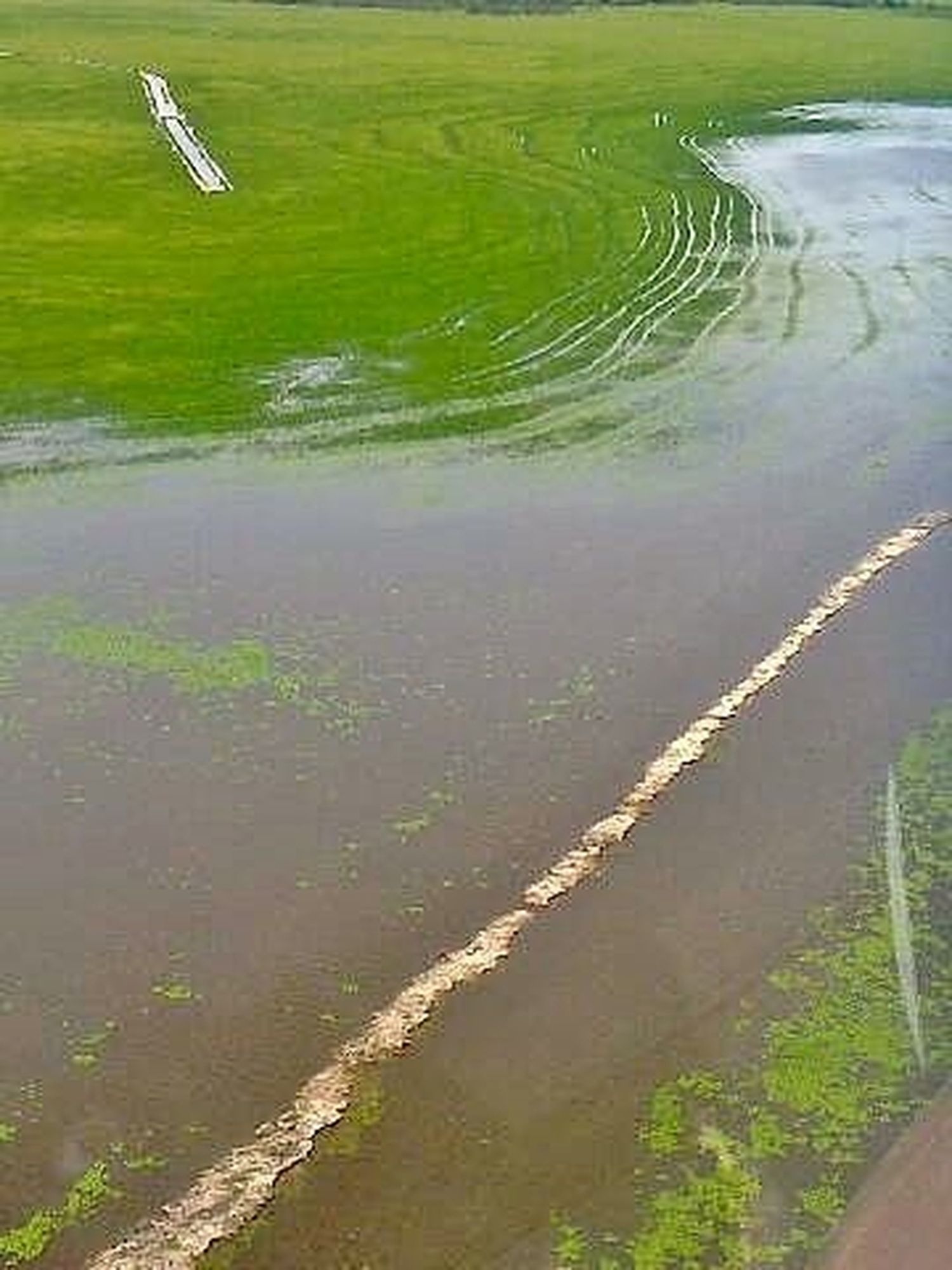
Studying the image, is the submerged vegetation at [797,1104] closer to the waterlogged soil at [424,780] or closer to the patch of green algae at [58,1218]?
the waterlogged soil at [424,780]

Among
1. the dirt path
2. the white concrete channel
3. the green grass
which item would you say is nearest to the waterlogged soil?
the dirt path

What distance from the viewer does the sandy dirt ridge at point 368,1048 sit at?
8.66m

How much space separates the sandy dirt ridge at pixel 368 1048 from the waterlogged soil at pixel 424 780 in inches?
4.3

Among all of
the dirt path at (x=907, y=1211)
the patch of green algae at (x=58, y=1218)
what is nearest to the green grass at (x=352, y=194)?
the patch of green algae at (x=58, y=1218)

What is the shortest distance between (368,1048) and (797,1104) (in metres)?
2.08

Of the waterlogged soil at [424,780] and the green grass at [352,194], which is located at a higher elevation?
the green grass at [352,194]

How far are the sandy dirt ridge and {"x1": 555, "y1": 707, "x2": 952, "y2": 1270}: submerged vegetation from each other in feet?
4.43

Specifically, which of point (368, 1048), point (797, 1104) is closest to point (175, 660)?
point (368, 1048)

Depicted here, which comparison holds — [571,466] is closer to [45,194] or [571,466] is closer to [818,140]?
[45,194]

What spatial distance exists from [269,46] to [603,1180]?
45.8 metres

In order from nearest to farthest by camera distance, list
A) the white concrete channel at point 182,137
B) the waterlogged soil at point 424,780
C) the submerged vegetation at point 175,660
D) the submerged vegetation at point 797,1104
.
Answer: the submerged vegetation at point 797,1104
the waterlogged soil at point 424,780
the submerged vegetation at point 175,660
the white concrete channel at point 182,137

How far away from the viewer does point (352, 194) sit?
3147cm

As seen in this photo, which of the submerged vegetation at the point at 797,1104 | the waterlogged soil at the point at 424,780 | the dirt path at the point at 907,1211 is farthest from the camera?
the waterlogged soil at the point at 424,780

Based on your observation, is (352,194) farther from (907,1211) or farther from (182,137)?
(907,1211)
